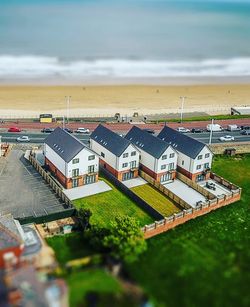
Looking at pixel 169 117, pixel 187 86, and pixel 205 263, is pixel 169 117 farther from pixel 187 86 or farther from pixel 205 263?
pixel 205 263

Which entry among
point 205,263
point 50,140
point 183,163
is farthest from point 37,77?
point 205,263

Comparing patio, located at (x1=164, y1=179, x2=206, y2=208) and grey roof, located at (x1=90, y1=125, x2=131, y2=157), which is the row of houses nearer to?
grey roof, located at (x1=90, y1=125, x2=131, y2=157)

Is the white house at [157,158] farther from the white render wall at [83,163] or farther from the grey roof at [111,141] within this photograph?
the white render wall at [83,163]

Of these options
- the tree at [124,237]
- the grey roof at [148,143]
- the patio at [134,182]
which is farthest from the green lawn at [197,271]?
the grey roof at [148,143]

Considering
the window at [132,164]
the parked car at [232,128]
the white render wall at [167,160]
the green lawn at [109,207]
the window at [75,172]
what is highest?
the parked car at [232,128]

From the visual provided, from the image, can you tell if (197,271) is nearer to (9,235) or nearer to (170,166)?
(9,235)

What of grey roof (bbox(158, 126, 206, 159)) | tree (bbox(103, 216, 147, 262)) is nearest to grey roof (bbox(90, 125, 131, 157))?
grey roof (bbox(158, 126, 206, 159))

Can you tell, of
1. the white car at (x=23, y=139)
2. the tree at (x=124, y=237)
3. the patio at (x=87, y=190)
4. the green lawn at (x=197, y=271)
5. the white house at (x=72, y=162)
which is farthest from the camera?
the white car at (x=23, y=139)
